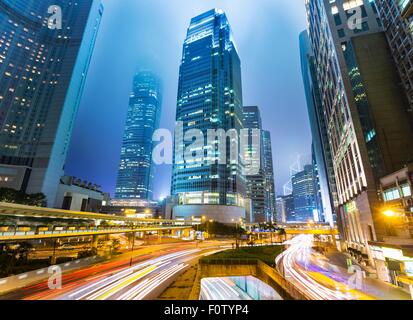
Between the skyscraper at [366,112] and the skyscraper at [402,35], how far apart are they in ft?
2.95

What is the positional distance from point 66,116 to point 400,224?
111934mm

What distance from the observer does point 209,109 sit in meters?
112

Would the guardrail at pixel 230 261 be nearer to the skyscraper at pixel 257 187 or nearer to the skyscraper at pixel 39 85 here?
the skyscraper at pixel 39 85

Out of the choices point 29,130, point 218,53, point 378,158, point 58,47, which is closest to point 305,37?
point 218,53

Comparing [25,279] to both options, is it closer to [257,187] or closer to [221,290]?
[221,290]

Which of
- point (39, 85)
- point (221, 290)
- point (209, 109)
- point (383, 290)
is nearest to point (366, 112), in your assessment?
point (383, 290)


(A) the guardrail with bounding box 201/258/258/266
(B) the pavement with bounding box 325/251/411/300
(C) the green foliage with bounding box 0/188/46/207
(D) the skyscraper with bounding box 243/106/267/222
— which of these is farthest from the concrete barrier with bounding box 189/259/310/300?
(D) the skyscraper with bounding box 243/106/267/222

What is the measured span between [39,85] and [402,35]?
13001cm

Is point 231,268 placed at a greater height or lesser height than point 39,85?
lesser

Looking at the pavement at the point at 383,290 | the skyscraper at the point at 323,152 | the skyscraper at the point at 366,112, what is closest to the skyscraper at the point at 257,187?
the skyscraper at the point at 323,152

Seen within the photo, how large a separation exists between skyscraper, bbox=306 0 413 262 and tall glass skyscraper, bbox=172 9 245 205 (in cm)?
6713

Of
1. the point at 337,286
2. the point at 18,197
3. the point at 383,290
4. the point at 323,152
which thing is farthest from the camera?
the point at 323,152

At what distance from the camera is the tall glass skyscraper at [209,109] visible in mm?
103938

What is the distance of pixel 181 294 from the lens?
19.5 metres
